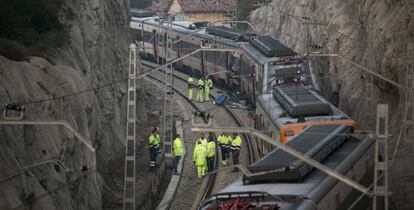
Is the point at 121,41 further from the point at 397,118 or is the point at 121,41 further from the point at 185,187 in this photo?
the point at 397,118

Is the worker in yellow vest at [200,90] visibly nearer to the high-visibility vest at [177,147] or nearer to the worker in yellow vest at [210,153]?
the high-visibility vest at [177,147]

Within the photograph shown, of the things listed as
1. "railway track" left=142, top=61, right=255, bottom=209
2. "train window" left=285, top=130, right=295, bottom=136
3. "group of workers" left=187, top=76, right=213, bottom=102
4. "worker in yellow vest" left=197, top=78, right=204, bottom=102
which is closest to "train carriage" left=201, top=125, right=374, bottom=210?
"train window" left=285, top=130, right=295, bottom=136

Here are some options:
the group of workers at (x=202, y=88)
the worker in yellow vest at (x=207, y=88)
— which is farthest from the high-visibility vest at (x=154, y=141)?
the worker in yellow vest at (x=207, y=88)

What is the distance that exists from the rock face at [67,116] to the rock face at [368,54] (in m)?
9.03

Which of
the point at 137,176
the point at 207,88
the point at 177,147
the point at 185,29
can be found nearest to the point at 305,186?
the point at 177,147

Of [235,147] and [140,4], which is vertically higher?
[235,147]

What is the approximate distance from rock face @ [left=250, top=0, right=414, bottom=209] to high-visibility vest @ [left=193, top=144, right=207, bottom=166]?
19.9 feet

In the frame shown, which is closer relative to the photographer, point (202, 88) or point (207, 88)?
point (202, 88)

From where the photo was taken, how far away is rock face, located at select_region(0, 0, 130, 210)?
66.1ft

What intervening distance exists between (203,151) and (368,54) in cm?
810

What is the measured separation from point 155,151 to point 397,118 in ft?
30.5

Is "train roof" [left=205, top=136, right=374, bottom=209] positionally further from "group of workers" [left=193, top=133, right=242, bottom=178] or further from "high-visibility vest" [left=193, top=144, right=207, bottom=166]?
"group of workers" [left=193, top=133, right=242, bottom=178]

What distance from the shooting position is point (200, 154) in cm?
2950

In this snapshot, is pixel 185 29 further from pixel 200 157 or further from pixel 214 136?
pixel 200 157
